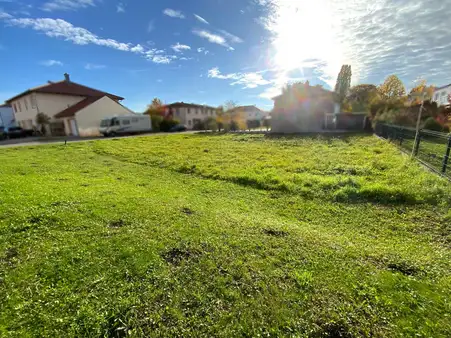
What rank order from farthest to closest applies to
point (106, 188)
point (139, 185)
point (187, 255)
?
point (139, 185) → point (106, 188) → point (187, 255)

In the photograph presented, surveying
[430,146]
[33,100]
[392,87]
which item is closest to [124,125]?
[33,100]

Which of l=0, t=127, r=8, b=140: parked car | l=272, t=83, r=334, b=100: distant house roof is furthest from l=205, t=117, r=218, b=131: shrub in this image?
l=0, t=127, r=8, b=140: parked car

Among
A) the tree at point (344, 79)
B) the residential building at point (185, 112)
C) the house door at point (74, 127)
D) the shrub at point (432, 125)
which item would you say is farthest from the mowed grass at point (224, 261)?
the tree at point (344, 79)

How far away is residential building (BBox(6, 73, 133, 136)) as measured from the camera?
24703 mm

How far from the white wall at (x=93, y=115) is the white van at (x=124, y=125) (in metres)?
2.17

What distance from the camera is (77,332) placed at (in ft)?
6.23

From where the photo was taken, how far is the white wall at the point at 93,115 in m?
24.3

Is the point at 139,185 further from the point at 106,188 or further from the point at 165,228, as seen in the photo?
the point at 165,228

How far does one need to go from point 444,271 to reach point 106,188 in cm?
667

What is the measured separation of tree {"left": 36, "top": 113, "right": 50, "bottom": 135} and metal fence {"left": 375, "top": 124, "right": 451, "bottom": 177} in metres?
33.7

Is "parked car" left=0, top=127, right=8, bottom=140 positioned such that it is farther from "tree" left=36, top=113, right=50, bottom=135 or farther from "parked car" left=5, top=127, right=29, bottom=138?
"tree" left=36, top=113, right=50, bottom=135

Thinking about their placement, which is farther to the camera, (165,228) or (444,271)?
(165,228)

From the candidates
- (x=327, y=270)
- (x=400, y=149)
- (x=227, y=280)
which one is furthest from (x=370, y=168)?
(x=227, y=280)

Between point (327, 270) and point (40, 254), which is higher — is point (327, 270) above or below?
below
